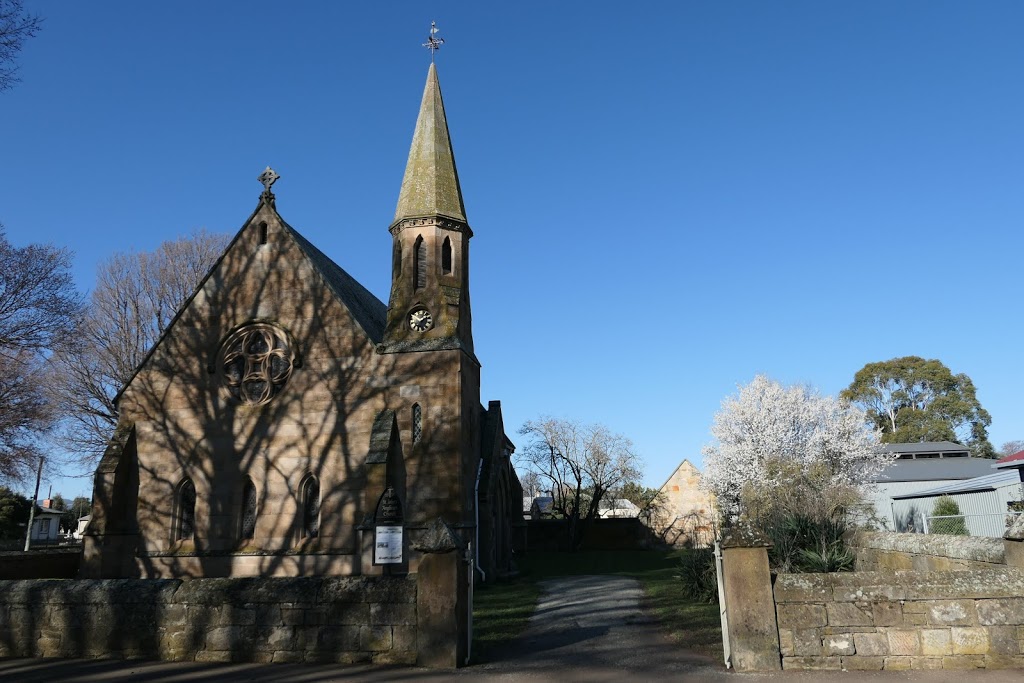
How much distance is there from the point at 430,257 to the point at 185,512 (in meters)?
10.7

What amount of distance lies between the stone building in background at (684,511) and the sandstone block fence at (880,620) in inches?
1440

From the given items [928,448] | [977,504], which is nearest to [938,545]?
[977,504]

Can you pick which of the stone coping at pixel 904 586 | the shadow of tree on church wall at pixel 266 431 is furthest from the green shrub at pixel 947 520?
the shadow of tree on church wall at pixel 266 431

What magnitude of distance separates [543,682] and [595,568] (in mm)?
20740

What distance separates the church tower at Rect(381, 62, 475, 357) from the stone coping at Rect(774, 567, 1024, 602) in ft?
41.7

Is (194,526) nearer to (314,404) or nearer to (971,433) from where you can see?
(314,404)

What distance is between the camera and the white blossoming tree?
34.8 m

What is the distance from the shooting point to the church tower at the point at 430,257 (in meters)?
21.0

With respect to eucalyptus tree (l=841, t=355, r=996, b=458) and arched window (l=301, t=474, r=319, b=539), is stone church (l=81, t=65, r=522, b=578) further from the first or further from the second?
eucalyptus tree (l=841, t=355, r=996, b=458)

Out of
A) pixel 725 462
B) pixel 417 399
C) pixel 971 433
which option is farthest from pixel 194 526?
pixel 971 433

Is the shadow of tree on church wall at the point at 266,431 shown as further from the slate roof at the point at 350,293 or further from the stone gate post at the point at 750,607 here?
the stone gate post at the point at 750,607

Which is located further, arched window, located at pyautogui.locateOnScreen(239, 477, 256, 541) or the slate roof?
the slate roof

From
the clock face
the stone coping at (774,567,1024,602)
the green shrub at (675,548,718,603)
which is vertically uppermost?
the clock face

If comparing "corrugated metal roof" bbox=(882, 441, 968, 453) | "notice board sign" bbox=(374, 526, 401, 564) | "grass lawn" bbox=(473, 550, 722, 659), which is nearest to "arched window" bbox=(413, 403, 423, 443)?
"notice board sign" bbox=(374, 526, 401, 564)
